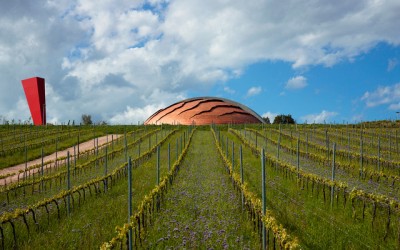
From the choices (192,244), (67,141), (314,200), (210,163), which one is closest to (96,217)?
(192,244)

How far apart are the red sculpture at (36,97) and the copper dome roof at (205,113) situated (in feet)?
88.3

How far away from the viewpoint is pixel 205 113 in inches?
3169

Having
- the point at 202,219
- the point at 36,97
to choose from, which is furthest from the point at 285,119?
the point at 202,219

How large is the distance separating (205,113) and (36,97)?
35.3m

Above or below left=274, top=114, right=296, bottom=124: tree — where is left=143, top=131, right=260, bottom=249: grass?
below

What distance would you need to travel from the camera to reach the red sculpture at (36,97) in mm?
62781

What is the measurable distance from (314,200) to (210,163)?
31.6 ft

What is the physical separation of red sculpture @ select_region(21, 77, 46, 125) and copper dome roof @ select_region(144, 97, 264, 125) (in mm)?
26923

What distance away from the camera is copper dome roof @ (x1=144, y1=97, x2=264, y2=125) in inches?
3135

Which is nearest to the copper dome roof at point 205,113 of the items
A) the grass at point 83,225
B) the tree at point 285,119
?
the tree at point 285,119

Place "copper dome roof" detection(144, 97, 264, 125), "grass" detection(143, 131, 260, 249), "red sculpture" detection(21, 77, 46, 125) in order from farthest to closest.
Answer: "copper dome roof" detection(144, 97, 264, 125)
"red sculpture" detection(21, 77, 46, 125)
"grass" detection(143, 131, 260, 249)

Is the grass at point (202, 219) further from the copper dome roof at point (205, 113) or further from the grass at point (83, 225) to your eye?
the copper dome roof at point (205, 113)

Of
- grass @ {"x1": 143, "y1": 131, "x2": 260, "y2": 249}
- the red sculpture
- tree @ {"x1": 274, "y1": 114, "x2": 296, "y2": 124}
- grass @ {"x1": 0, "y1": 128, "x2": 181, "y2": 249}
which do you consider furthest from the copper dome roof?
grass @ {"x1": 0, "y1": 128, "x2": 181, "y2": 249}

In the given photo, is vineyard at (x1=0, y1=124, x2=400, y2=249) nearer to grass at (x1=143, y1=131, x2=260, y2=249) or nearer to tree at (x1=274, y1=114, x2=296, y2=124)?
→ grass at (x1=143, y1=131, x2=260, y2=249)
